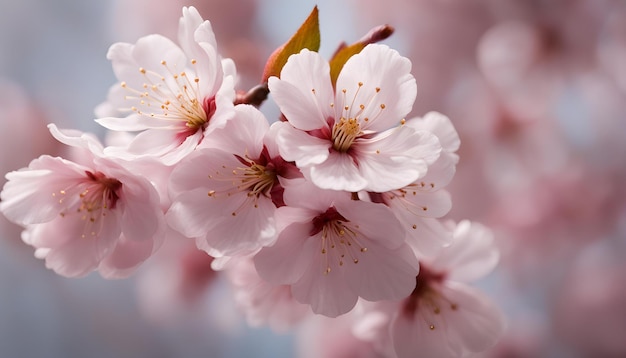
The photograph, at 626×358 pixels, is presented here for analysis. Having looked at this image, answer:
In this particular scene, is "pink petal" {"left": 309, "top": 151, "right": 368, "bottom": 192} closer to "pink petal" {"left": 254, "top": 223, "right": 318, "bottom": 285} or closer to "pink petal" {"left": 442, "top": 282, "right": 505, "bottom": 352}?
"pink petal" {"left": 254, "top": 223, "right": 318, "bottom": 285}

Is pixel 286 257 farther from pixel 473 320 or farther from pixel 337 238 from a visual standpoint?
pixel 473 320

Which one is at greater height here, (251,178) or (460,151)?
(251,178)

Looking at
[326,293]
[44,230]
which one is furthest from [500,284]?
[44,230]

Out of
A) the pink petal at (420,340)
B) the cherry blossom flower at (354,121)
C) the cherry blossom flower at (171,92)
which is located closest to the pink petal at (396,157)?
the cherry blossom flower at (354,121)

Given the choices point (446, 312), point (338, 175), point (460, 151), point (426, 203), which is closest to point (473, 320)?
point (446, 312)

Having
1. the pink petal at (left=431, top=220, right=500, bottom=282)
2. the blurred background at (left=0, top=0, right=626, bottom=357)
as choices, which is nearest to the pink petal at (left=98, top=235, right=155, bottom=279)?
the pink petal at (left=431, top=220, right=500, bottom=282)

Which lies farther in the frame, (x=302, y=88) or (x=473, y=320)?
(x=473, y=320)
